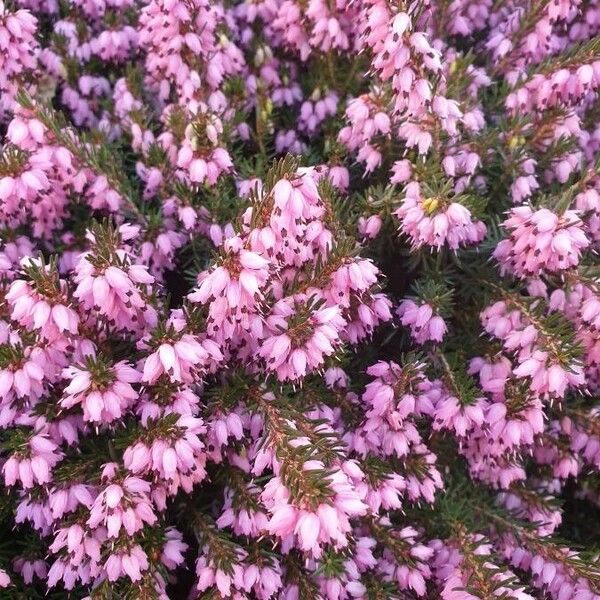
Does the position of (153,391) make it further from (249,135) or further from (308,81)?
(308,81)

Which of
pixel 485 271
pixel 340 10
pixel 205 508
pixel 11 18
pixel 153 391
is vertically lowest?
pixel 205 508

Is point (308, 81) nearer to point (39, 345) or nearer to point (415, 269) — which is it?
point (415, 269)

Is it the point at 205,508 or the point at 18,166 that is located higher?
the point at 18,166

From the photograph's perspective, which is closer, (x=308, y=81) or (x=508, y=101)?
(x=508, y=101)

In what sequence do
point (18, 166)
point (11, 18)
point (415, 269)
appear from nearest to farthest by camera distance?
point (18, 166) → point (11, 18) → point (415, 269)

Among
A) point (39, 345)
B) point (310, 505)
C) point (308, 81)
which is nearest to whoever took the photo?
point (310, 505)

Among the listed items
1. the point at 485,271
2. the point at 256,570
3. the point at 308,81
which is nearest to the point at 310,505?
the point at 256,570

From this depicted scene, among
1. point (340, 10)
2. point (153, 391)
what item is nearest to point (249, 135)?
point (340, 10)
